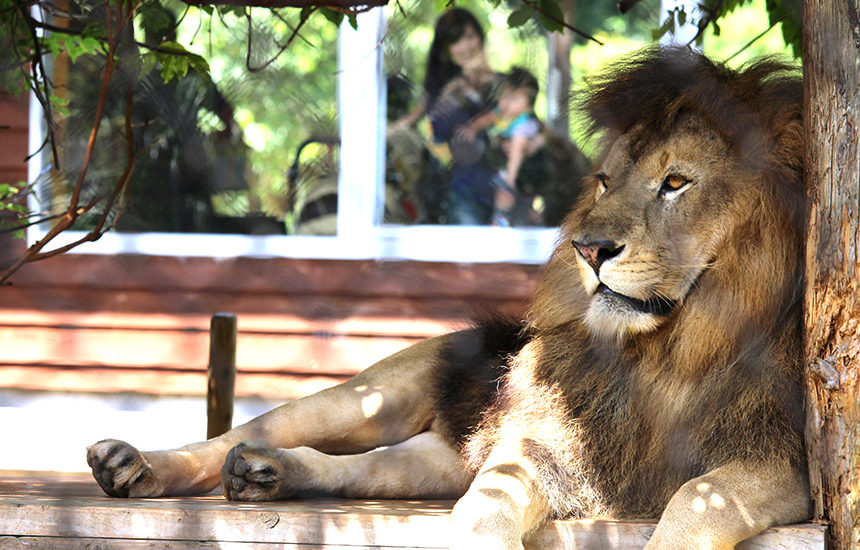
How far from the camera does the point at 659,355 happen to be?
2.04 meters

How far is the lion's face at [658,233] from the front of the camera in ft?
6.29

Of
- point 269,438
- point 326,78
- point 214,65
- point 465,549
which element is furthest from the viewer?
point 214,65

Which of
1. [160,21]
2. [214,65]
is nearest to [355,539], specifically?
[160,21]

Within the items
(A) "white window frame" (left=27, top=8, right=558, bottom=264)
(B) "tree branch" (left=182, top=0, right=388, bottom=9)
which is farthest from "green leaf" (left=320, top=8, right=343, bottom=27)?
(A) "white window frame" (left=27, top=8, right=558, bottom=264)

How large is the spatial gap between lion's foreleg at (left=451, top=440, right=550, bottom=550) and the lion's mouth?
38 centimetres

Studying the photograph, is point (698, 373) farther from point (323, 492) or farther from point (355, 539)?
point (323, 492)

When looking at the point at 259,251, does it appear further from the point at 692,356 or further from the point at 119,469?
the point at 692,356

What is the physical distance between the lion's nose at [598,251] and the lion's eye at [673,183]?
18 cm

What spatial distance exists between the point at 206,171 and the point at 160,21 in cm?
195

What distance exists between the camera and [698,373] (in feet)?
6.55

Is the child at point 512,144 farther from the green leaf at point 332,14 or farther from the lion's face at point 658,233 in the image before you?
the lion's face at point 658,233

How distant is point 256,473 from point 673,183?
1.07 m

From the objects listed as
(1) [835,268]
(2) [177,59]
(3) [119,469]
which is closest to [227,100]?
(2) [177,59]

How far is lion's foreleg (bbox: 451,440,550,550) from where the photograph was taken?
176cm
